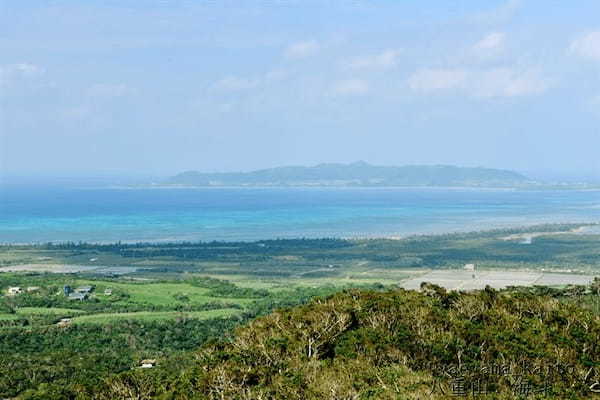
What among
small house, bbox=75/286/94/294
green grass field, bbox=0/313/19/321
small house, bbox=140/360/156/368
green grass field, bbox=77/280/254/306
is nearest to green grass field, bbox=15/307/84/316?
green grass field, bbox=0/313/19/321

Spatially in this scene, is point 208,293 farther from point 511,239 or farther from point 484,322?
point 511,239

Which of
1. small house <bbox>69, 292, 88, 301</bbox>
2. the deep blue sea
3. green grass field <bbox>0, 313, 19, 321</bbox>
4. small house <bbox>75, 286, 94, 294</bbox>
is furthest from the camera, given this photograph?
the deep blue sea

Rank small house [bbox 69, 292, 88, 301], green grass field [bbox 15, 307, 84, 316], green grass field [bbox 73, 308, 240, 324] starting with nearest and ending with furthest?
green grass field [bbox 73, 308, 240, 324], green grass field [bbox 15, 307, 84, 316], small house [bbox 69, 292, 88, 301]

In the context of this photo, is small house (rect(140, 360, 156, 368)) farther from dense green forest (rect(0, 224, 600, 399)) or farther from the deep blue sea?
the deep blue sea

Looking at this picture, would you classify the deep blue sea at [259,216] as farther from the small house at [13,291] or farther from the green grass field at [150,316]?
the green grass field at [150,316]

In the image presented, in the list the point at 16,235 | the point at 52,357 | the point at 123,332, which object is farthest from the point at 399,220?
the point at 52,357

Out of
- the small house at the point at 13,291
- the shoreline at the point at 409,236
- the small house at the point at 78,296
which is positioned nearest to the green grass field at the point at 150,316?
the small house at the point at 78,296
